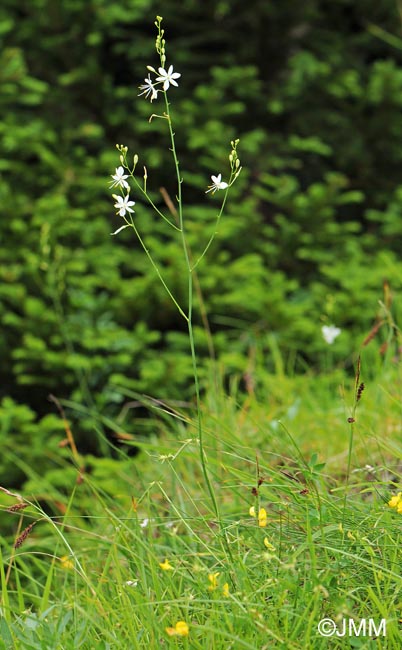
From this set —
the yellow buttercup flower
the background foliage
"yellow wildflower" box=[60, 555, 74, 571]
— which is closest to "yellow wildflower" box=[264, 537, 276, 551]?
the yellow buttercup flower

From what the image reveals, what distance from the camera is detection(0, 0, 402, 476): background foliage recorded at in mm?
3650

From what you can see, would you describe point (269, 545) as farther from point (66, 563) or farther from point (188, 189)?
point (188, 189)

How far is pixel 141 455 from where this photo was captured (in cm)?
305

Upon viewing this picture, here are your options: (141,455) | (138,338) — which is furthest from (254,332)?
(141,455)

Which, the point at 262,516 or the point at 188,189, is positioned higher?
the point at 188,189

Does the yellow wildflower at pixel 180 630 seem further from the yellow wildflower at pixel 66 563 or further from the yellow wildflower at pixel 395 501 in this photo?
the yellow wildflower at pixel 395 501

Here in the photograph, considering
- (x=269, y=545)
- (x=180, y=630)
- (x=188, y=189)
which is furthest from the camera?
(x=188, y=189)

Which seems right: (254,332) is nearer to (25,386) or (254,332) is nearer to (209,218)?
(209,218)

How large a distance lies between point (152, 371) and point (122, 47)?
1766mm

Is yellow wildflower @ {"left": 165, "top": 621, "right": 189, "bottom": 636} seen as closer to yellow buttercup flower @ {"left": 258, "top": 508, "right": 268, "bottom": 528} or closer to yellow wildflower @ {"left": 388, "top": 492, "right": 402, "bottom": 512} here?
yellow buttercup flower @ {"left": 258, "top": 508, "right": 268, "bottom": 528}

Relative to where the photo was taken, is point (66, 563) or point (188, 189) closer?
point (66, 563)

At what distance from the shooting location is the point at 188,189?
462 cm

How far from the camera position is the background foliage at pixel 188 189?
3.65 metres

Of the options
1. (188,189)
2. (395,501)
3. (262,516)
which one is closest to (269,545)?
(262,516)
